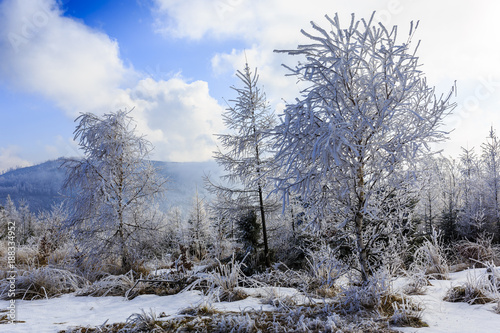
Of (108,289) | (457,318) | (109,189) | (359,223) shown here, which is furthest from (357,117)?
(109,189)

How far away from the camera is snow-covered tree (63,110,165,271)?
746 cm

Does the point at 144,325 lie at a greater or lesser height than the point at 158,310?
greater

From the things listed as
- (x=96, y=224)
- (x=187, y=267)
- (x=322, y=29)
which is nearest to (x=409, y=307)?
(x=322, y=29)

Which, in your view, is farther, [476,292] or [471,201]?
[471,201]

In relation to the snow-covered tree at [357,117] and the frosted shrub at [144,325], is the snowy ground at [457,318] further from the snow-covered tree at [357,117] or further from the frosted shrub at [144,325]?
the frosted shrub at [144,325]

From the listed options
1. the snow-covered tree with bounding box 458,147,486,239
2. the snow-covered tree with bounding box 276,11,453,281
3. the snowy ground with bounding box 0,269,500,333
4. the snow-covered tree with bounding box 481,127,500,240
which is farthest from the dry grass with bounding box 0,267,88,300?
the snow-covered tree with bounding box 481,127,500,240

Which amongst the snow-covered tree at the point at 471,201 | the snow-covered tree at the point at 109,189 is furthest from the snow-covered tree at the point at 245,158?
the snow-covered tree at the point at 471,201

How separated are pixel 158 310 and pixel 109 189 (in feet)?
17.0

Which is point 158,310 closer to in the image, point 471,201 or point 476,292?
point 476,292

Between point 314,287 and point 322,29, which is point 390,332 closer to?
point 314,287

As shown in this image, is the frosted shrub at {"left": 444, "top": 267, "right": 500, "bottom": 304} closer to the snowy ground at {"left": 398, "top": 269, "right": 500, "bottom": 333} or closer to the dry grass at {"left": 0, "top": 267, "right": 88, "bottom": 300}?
the snowy ground at {"left": 398, "top": 269, "right": 500, "bottom": 333}

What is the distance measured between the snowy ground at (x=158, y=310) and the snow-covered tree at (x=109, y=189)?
305 centimetres

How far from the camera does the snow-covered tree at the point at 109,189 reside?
746cm

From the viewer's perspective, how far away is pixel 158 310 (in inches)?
137
